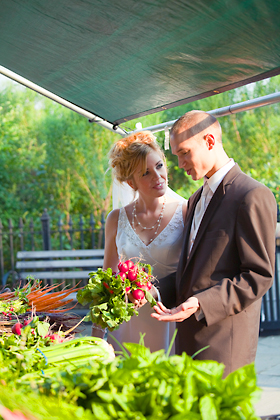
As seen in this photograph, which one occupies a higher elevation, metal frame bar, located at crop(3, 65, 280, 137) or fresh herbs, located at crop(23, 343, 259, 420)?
metal frame bar, located at crop(3, 65, 280, 137)

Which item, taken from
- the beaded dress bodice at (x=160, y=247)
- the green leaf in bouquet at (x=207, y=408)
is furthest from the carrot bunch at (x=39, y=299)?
the green leaf in bouquet at (x=207, y=408)

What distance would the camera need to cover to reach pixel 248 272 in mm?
1624

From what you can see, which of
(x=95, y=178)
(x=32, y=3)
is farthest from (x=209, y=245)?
(x=95, y=178)

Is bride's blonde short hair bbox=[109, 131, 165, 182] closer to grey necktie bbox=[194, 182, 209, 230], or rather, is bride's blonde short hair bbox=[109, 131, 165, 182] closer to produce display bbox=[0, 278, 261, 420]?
grey necktie bbox=[194, 182, 209, 230]

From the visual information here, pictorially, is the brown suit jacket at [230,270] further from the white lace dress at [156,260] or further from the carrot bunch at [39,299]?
the carrot bunch at [39,299]

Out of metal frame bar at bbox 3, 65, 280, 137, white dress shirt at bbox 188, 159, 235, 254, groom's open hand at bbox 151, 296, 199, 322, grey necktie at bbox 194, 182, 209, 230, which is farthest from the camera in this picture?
metal frame bar at bbox 3, 65, 280, 137

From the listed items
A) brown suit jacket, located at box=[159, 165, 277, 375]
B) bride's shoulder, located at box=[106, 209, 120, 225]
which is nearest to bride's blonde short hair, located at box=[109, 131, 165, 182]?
bride's shoulder, located at box=[106, 209, 120, 225]

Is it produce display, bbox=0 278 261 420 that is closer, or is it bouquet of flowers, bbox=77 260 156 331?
produce display, bbox=0 278 261 420

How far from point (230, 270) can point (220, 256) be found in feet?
0.27

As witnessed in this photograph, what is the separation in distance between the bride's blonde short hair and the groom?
0.72 m

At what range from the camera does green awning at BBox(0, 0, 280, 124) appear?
5.74 feet

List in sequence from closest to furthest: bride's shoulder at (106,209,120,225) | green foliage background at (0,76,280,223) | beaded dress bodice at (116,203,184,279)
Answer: beaded dress bodice at (116,203,184,279) → bride's shoulder at (106,209,120,225) → green foliage background at (0,76,280,223)

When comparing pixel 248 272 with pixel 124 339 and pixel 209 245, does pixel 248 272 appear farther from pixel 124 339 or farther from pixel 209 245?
pixel 124 339

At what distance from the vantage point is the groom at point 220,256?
159 centimetres
